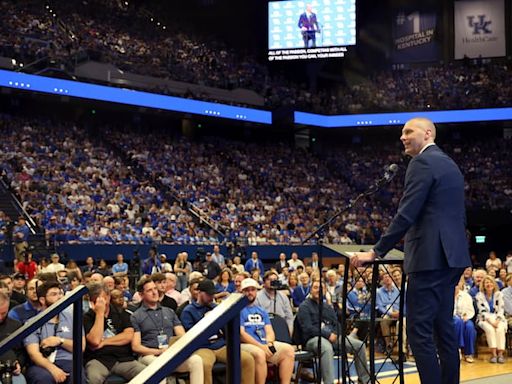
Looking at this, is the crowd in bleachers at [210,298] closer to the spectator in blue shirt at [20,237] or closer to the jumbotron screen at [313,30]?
the spectator in blue shirt at [20,237]

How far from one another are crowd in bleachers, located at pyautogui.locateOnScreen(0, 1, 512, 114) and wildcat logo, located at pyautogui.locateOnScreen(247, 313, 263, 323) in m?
19.0

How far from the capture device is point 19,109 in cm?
2678

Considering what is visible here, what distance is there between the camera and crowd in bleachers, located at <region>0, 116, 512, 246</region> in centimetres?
2073

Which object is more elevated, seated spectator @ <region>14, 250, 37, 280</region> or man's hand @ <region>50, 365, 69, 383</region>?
man's hand @ <region>50, 365, 69, 383</region>

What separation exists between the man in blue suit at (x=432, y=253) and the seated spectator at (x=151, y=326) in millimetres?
3294

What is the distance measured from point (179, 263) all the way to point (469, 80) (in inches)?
830

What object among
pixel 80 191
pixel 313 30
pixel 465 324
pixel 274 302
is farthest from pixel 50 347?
pixel 313 30

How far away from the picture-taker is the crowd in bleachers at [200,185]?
20.7 m

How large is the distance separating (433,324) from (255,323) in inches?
146

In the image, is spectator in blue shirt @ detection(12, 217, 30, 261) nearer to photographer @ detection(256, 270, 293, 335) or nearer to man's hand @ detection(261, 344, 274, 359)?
photographer @ detection(256, 270, 293, 335)

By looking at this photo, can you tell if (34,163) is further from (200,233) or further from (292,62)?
(292,62)

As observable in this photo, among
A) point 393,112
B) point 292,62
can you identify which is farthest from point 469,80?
point 292,62

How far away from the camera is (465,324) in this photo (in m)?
11.2

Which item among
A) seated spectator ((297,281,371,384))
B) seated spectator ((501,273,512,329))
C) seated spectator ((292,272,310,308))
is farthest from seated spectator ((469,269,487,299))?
seated spectator ((297,281,371,384))
